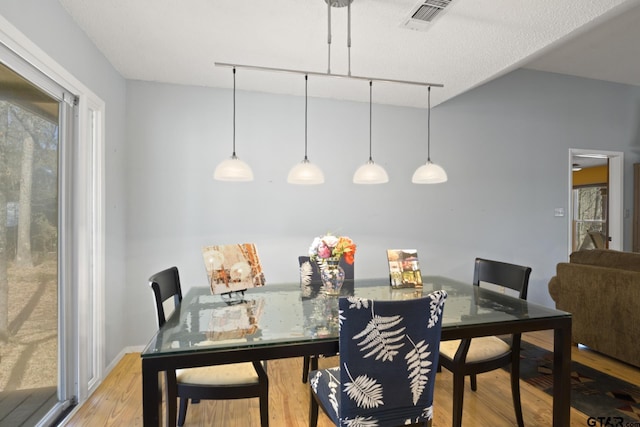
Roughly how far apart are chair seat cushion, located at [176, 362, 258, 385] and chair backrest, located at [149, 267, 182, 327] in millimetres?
270

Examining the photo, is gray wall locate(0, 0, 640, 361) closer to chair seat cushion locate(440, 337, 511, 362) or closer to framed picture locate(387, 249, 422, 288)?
framed picture locate(387, 249, 422, 288)

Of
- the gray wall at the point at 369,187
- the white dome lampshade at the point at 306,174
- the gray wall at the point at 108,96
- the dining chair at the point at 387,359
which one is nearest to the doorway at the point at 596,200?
the gray wall at the point at 369,187

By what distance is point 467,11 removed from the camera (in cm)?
188

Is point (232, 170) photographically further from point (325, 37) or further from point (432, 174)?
point (432, 174)

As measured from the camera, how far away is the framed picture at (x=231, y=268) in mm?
1802

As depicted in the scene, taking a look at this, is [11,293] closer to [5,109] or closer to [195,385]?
[5,109]

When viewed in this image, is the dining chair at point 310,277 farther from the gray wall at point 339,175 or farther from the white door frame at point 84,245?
the white door frame at point 84,245

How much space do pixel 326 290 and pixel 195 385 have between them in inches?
→ 33.0

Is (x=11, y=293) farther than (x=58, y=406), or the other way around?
(x=58, y=406)

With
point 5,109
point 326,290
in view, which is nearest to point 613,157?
point 326,290

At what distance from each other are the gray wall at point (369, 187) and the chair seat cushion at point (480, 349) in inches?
62.0

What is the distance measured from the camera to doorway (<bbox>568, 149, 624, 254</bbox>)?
4.24 meters

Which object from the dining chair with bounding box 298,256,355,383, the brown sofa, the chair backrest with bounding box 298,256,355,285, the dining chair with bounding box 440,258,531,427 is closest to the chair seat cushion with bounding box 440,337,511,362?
the dining chair with bounding box 440,258,531,427

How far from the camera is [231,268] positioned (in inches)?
73.1
